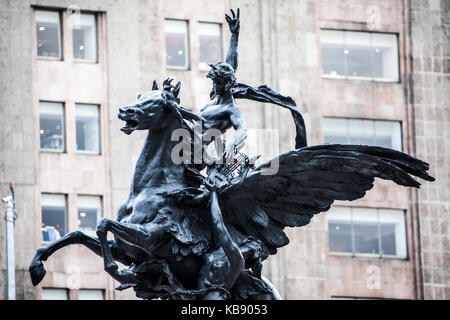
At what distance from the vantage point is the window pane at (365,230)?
60281mm

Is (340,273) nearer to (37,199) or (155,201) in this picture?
(37,199)

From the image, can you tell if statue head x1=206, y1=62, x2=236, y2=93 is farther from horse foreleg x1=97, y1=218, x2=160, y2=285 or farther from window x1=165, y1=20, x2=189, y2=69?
window x1=165, y1=20, x2=189, y2=69

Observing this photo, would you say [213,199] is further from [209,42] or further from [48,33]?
[209,42]

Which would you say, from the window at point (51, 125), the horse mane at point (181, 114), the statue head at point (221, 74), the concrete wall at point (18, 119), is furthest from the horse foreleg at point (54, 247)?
the window at point (51, 125)

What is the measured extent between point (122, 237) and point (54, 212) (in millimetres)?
33523

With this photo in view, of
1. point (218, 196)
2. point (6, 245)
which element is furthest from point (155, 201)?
point (6, 245)

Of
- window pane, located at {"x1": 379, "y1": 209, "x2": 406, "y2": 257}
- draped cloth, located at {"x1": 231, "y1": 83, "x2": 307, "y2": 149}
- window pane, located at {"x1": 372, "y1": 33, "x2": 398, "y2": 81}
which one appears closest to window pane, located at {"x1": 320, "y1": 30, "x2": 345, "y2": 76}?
window pane, located at {"x1": 372, "y1": 33, "x2": 398, "y2": 81}

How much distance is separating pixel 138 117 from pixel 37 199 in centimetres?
3286

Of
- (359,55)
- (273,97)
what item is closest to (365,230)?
(359,55)

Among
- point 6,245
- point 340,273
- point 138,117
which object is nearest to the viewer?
point 138,117

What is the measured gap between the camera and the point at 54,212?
56531 millimetres

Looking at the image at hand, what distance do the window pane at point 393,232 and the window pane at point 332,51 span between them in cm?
564

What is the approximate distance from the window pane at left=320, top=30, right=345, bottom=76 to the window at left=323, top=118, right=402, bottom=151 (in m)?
1.99

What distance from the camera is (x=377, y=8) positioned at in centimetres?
6206
